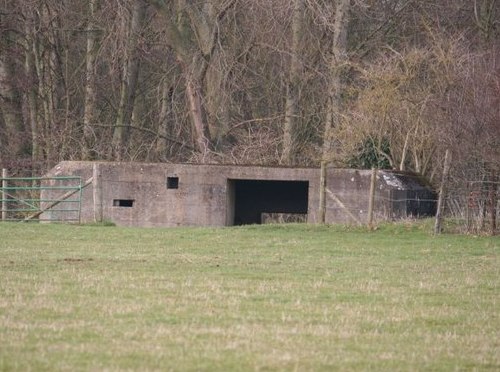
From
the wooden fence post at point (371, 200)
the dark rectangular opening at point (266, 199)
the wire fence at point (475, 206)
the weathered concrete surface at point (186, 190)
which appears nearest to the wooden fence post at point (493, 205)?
the wire fence at point (475, 206)

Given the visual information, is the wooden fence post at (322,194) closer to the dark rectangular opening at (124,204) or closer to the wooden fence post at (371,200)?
the wooden fence post at (371,200)

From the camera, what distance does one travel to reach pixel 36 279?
16578 mm

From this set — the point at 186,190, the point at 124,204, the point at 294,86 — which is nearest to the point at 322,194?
the point at 186,190

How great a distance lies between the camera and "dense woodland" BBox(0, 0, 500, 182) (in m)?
37.0

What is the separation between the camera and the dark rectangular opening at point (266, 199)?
37875 mm

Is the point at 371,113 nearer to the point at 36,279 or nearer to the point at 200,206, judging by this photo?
the point at 200,206

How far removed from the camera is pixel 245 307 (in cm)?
1398

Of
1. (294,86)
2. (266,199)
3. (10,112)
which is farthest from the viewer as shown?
(10,112)

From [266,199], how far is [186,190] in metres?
5.01

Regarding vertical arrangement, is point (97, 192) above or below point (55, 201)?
above

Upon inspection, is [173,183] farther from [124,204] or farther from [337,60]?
[337,60]

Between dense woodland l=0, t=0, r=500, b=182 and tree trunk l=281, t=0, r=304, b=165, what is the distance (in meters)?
0.05

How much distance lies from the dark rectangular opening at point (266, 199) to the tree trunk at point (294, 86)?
60.4 inches

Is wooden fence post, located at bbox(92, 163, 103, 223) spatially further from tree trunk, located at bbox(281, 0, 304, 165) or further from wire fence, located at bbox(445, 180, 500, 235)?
wire fence, located at bbox(445, 180, 500, 235)
